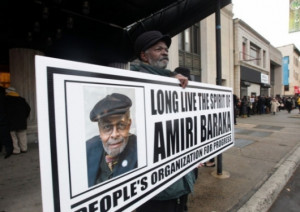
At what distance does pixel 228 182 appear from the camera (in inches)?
123

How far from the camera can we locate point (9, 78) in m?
6.16

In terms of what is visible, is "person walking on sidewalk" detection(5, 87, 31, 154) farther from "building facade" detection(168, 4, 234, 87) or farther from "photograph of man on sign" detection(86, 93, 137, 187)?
"building facade" detection(168, 4, 234, 87)

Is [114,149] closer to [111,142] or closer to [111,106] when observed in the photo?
[111,142]

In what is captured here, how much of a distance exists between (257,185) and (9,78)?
7.19m

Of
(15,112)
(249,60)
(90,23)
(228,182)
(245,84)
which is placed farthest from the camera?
(245,84)

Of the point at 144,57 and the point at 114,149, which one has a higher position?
the point at 144,57

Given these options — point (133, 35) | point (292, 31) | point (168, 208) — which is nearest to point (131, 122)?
point (168, 208)

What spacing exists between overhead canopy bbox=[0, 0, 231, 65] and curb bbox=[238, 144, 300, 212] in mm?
3392

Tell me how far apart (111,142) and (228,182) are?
2810mm

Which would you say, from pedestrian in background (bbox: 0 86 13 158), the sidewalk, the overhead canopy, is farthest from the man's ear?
pedestrian in background (bbox: 0 86 13 158)

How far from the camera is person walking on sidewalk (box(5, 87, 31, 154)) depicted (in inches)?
188

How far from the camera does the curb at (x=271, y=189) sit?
7.80 feet

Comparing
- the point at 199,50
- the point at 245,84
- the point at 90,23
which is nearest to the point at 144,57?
the point at 90,23

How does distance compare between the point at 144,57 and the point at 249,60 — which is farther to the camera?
the point at 249,60
